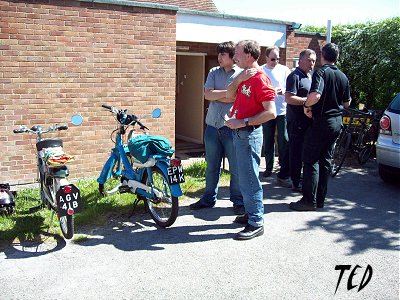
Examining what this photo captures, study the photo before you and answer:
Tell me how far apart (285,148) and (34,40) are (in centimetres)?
411

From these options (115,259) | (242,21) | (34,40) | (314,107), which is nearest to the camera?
(115,259)

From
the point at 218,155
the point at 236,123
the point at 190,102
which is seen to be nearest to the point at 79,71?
the point at 218,155

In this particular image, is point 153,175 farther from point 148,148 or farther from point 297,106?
point 297,106

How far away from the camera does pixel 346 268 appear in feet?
14.3

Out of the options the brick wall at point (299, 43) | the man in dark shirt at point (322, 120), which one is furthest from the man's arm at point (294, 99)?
the brick wall at point (299, 43)

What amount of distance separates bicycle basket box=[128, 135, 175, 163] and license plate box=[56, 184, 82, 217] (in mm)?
889

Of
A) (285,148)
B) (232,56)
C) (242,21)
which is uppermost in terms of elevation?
(242,21)

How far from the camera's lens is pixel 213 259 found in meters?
4.51

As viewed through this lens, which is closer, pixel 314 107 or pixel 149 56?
pixel 314 107

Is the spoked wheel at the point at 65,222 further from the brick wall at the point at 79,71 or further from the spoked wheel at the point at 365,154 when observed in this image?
the spoked wheel at the point at 365,154

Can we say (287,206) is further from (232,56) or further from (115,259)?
(115,259)

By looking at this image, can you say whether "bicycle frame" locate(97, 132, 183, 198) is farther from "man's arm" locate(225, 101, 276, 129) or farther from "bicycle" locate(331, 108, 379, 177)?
"bicycle" locate(331, 108, 379, 177)

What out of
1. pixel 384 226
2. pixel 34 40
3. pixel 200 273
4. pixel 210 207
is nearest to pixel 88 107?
pixel 34 40

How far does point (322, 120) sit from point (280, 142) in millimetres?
1837
